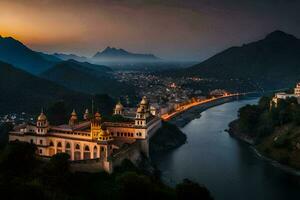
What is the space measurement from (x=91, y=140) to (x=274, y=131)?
A: 12.1 metres

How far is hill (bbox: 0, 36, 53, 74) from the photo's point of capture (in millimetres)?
85562

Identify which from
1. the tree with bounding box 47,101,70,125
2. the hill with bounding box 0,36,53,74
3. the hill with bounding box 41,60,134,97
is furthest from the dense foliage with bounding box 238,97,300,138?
the hill with bounding box 0,36,53,74

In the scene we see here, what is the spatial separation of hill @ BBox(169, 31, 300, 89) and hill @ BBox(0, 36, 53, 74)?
26.3 meters

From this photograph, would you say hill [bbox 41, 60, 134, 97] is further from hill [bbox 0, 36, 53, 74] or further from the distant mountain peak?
the distant mountain peak

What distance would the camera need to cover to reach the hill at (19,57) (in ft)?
281

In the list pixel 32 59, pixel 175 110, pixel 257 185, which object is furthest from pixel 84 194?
pixel 32 59

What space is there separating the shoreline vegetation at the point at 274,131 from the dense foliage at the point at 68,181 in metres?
8.24

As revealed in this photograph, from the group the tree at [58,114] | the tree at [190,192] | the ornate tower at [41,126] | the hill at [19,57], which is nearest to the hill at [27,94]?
the tree at [58,114]

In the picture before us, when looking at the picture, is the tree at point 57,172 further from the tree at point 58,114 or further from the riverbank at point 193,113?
the riverbank at point 193,113

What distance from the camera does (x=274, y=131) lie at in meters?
25.5

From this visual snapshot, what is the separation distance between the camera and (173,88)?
59625 mm

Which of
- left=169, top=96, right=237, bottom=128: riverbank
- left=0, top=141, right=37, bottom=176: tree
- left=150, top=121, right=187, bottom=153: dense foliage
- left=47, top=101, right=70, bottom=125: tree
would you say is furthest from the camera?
left=169, top=96, right=237, bottom=128: riverbank

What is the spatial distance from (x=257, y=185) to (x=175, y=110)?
21.6 m

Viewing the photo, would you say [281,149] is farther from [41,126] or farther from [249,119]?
[41,126]
